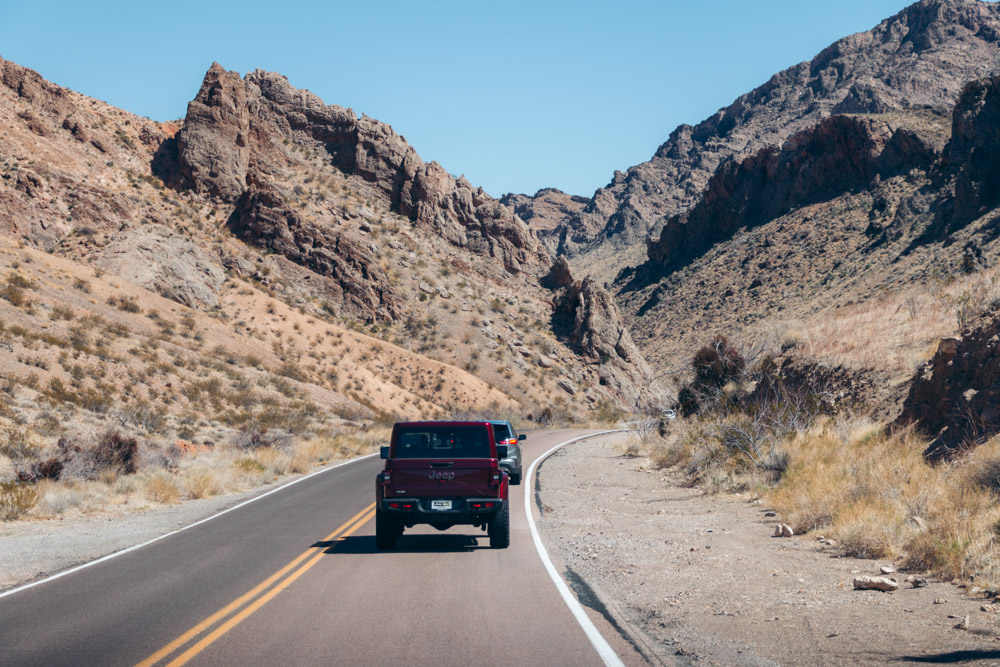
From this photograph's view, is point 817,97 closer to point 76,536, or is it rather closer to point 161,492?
point 161,492

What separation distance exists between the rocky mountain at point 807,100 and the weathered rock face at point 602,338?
163ft

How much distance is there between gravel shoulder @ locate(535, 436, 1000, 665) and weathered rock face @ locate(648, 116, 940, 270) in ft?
233

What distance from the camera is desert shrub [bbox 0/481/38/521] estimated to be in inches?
597

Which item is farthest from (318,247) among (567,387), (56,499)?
(56,499)

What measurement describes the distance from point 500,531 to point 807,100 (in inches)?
6290

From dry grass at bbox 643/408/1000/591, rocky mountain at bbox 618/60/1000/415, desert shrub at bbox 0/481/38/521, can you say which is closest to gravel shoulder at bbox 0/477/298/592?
desert shrub at bbox 0/481/38/521

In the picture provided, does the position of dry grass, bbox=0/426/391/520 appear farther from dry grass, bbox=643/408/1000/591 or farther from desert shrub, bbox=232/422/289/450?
dry grass, bbox=643/408/1000/591

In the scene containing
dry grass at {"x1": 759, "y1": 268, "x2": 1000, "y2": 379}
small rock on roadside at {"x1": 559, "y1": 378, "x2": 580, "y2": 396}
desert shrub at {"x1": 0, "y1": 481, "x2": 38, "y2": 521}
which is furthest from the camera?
small rock on roadside at {"x1": 559, "y1": 378, "x2": 580, "y2": 396}

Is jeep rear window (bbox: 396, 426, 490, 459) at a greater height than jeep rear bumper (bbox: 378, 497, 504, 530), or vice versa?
jeep rear window (bbox: 396, 426, 490, 459)

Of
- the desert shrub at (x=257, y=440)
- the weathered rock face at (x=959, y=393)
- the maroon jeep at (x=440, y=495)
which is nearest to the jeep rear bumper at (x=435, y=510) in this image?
the maroon jeep at (x=440, y=495)

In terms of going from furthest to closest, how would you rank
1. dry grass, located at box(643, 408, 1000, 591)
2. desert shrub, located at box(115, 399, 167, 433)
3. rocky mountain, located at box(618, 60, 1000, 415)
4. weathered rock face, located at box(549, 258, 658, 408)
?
weathered rock face, located at box(549, 258, 658, 408) → rocky mountain, located at box(618, 60, 1000, 415) → desert shrub, located at box(115, 399, 167, 433) → dry grass, located at box(643, 408, 1000, 591)

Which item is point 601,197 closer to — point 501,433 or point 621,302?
point 621,302

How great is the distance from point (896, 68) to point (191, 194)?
123 m

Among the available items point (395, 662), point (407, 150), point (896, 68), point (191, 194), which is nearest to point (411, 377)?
point (191, 194)
